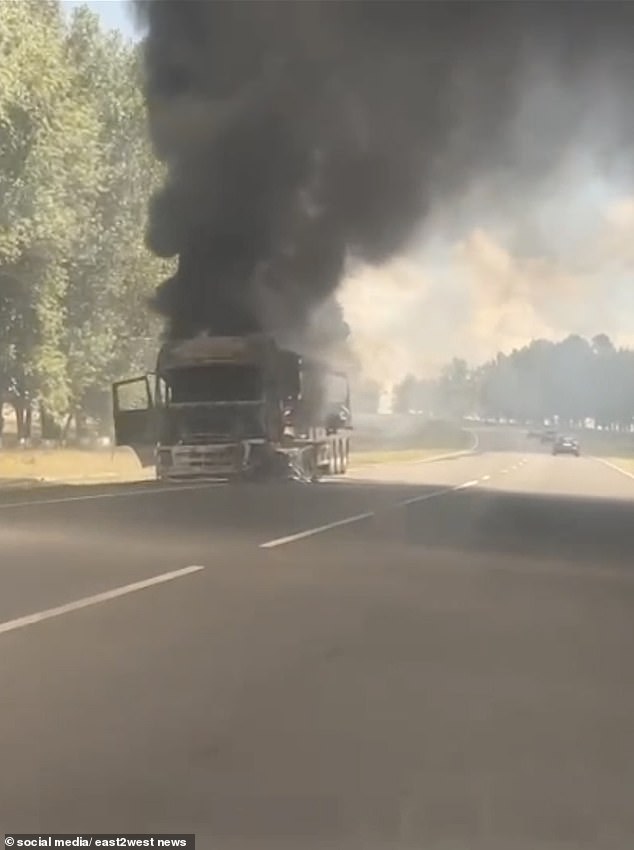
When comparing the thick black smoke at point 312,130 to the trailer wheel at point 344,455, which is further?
the trailer wheel at point 344,455

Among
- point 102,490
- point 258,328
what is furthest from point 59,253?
point 102,490

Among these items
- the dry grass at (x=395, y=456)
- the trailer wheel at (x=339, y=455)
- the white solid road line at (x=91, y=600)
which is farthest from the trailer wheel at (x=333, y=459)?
the white solid road line at (x=91, y=600)

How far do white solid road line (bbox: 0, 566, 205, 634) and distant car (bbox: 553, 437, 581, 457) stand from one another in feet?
153

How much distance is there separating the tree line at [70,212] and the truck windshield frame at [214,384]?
5.57 m

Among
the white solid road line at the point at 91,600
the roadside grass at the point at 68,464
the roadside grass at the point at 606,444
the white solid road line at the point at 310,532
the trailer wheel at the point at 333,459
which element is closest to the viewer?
the white solid road line at the point at 91,600

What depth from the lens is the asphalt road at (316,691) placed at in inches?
165

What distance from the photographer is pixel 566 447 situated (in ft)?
185

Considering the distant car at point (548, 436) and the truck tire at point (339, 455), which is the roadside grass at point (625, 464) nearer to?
the distant car at point (548, 436)

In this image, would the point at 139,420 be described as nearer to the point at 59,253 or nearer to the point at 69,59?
the point at 59,253

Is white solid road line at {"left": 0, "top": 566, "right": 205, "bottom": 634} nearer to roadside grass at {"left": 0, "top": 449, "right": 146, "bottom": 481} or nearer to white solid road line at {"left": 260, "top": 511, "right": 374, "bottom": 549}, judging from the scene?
white solid road line at {"left": 260, "top": 511, "right": 374, "bottom": 549}

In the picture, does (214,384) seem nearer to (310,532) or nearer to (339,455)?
(339,455)

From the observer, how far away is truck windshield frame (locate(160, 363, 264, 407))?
26656 mm

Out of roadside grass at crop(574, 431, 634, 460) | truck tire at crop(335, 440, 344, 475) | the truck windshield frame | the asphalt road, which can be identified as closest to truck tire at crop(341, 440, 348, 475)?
truck tire at crop(335, 440, 344, 475)

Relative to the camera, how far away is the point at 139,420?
87.9ft
